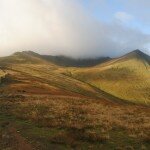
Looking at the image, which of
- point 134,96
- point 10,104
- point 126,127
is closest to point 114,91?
point 134,96

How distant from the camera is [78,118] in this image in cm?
3662

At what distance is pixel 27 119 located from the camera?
3500 centimetres

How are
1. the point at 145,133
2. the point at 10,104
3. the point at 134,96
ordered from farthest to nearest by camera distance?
the point at 134,96, the point at 10,104, the point at 145,133

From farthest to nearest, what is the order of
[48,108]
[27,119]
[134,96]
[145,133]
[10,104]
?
[134,96]
[10,104]
[48,108]
[27,119]
[145,133]

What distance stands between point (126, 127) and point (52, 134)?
7361 millimetres

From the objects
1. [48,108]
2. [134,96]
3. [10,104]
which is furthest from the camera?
[134,96]

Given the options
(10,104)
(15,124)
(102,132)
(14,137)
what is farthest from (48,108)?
(14,137)

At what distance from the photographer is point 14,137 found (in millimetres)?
26000

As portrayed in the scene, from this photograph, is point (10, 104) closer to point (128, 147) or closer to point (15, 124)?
point (15, 124)

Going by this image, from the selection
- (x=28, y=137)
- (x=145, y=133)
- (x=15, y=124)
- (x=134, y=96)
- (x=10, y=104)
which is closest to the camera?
(x=28, y=137)

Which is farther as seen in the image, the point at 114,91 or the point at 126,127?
the point at 114,91

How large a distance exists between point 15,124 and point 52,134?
16.8 ft

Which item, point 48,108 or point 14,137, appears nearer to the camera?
point 14,137

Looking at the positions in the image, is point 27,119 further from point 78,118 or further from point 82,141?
point 82,141
